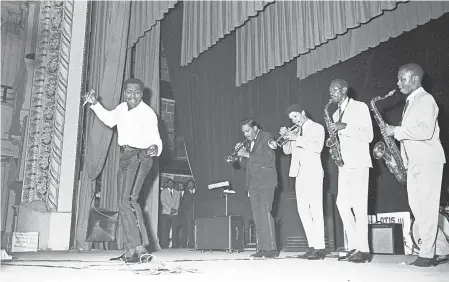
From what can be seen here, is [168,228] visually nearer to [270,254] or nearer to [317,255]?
[270,254]

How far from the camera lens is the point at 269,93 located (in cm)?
798

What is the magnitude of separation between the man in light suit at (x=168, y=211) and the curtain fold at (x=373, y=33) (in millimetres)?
3365

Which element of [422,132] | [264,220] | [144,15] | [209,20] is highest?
[144,15]

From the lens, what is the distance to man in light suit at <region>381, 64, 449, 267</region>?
127 inches

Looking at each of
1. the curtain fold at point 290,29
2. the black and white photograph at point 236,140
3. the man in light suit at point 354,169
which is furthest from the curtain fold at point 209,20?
the man in light suit at point 354,169

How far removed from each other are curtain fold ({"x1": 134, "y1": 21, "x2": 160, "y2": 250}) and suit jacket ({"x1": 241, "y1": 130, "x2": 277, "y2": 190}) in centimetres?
275

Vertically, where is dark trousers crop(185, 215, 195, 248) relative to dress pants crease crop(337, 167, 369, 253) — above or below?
below

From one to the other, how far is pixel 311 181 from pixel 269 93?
3907 millimetres

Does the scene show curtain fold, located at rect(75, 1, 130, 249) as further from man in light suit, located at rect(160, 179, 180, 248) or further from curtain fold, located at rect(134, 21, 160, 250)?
man in light suit, located at rect(160, 179, 180, 248)

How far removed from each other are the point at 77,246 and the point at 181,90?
3.35 meters

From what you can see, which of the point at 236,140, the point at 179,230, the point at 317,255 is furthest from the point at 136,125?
the point at 179,230

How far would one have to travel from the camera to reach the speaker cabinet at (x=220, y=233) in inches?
220

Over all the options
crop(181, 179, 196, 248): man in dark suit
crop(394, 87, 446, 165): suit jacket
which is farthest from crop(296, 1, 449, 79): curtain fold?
crop(181, 179, 196, 248): man in dark suit

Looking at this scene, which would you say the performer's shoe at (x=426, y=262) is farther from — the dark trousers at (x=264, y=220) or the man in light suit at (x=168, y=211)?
the man in light suit at (x=168, y=211)
